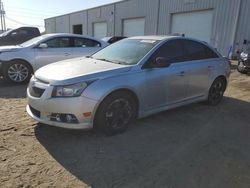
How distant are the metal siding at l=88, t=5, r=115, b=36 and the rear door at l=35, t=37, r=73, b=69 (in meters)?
17.5

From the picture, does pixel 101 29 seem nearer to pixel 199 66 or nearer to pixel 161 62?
pixel 199 66

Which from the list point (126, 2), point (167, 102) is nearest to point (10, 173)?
point (167, 102)

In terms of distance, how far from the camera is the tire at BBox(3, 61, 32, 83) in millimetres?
7688

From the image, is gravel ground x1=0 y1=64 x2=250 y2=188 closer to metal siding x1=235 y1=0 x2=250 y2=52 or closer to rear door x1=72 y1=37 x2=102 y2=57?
rear door x1=72 y1=37 x2=102 y2=57

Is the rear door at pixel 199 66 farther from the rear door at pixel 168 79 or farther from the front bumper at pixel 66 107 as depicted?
the front bumper at pixel 66 107

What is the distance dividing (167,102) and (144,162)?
176 centimetres

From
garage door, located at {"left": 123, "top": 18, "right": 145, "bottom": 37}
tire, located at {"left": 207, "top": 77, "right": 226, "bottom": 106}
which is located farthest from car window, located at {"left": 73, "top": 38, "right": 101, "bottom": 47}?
garage door, located at {"left": 123, "top": 18, "right": 145, "bottom": 37}

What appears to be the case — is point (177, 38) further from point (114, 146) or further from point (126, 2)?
point (126, 2)

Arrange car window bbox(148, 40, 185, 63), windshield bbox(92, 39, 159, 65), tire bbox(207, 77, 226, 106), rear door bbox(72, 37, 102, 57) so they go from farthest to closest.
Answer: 1. rear door bbox(72, 37, 102, 57)
2. tire bbox(207, 77, 226, 106)
3. car window bbox(148, 40, 185, 63)
4. windshield bbox(92, 39, 159, 65)

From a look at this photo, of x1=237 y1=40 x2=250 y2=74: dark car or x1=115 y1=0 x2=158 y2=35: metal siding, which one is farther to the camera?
x1=115 y1=0 x2=158 y2=35: metal siding

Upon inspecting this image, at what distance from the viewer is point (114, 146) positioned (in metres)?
3.90

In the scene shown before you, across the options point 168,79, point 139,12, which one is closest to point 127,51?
point 168,79

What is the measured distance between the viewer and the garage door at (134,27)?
22062 millimetres

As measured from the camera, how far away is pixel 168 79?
15.9 ft
